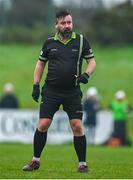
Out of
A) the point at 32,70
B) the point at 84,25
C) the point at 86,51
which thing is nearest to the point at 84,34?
the point at 84,25

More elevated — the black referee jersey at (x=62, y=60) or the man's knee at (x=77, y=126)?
the black referee jersey at (x=62, y=60)

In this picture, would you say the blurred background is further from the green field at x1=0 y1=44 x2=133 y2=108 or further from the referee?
the referee

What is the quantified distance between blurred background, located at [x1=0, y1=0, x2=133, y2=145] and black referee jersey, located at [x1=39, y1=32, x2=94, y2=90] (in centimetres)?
1877

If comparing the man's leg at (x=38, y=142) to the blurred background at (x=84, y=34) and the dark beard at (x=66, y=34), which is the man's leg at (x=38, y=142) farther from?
the blurred background at (x=84, y=34)

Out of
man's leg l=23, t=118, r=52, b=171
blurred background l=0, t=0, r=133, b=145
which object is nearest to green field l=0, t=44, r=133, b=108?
blurred background l=0, t=0, r=133, b=145

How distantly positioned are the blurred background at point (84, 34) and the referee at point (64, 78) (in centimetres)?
1864

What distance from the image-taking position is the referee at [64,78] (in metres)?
10.7

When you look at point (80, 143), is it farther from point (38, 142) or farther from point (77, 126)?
point (38, 142)

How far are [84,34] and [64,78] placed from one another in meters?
38.4

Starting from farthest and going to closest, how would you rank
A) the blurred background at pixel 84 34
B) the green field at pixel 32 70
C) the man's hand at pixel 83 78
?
the blurred background at pixel 84 34, the green field at pixel 32 70, the man's hand at pixel 83 78

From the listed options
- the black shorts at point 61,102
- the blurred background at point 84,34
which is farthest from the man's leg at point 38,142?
the blurred background at point 84,34

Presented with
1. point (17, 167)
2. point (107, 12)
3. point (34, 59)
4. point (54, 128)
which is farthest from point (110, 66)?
point (17, 167)

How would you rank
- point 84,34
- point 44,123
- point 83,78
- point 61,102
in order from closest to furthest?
point 83,78 < point 44,123 < point 61,102 < point 84,34

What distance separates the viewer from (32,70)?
39.6 m
